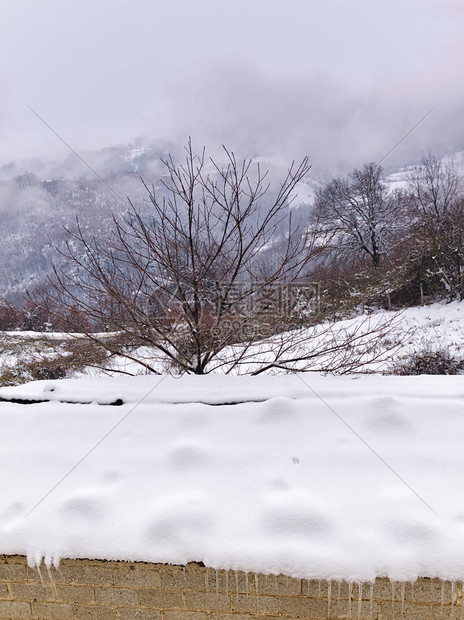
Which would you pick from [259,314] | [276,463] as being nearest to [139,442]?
[276,463]

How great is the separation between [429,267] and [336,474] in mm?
17878

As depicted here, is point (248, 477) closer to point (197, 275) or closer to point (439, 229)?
point (197, 275)

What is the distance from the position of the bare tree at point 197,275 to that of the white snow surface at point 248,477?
1553 millimetres

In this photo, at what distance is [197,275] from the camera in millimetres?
4379

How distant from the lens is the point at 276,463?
6.95 feet

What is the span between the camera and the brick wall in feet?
5.69

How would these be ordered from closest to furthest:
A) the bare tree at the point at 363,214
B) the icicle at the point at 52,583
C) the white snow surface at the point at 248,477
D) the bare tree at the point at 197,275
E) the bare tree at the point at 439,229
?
the white snow surface at the point at 248,477 < the icicle at the point at 52,583 < the bare tree at the point at 197,275 < the bare tree at the point at 439,229 < the bare tree at the point at 363,214

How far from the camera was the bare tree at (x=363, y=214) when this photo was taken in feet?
73.8

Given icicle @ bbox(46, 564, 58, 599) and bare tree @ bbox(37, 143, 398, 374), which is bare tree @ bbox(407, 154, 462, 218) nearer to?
bare tree @ bbox(37, 143, 398, 374)

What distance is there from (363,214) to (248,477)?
945 inches

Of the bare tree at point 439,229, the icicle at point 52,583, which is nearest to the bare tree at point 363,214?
the bare tree at point 439,229

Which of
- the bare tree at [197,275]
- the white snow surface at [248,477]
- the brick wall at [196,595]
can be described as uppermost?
the bare tree at [197,275]

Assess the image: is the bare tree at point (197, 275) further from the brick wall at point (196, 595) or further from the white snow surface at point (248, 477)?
the brick wall at point (196, 595)

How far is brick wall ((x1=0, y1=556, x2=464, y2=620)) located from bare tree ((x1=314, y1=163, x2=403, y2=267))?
69.1ft
